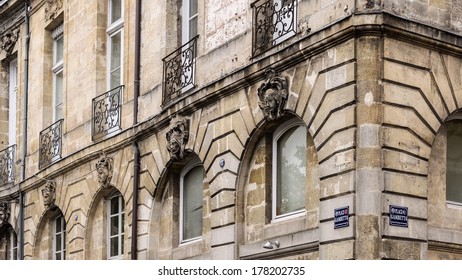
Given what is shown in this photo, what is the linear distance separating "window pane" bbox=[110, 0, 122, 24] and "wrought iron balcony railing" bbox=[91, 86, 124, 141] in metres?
1.38

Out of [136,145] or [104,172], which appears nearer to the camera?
[136,145]

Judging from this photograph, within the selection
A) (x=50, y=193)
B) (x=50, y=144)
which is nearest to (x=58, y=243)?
(x=50, y=193)

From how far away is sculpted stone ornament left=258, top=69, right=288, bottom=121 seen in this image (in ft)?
48.6

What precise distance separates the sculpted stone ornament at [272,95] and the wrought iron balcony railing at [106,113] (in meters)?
4.72

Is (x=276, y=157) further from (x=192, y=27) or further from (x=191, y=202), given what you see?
(x=192, y=27)

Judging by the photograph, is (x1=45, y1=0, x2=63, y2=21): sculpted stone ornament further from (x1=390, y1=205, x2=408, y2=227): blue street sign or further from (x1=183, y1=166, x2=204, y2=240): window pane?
(x1=390, y1=205, x2=408, y2=227): blue street sign

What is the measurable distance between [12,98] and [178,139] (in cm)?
940

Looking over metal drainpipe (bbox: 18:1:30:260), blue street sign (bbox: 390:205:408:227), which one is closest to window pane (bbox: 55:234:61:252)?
metal drainpipe (bbox: 18:1:30:260)

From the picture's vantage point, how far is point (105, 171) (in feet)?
64.0

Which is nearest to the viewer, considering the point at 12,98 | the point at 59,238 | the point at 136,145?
the point at 136,145

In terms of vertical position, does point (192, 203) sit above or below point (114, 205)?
below

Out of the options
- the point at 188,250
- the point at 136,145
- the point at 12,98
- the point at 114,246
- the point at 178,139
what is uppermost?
the point at 12,98

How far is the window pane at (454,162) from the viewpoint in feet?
47.5
